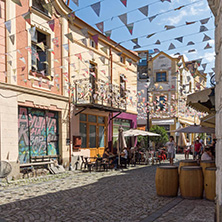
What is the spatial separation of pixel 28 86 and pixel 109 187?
566 cm

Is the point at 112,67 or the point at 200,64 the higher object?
the point at 112,67

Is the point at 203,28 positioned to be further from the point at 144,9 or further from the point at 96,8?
the point at 96,8

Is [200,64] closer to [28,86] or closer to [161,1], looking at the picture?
[161,1]

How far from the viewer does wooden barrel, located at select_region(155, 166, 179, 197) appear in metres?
6.80

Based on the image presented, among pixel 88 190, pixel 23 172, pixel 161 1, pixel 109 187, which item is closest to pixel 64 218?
pixel 88 190

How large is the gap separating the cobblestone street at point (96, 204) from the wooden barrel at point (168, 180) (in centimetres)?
20

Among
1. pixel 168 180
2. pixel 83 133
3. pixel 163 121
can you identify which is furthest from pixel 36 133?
pixel 163 121

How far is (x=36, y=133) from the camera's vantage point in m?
12.1

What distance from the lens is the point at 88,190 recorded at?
819 cm

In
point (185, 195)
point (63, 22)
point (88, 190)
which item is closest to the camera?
point (185, 195)

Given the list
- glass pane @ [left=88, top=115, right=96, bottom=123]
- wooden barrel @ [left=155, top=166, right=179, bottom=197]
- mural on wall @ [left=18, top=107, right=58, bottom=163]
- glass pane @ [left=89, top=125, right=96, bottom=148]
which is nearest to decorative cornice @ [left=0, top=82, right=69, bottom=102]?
mural on wall @ [left=18, top=107, right=58, bottom=163]

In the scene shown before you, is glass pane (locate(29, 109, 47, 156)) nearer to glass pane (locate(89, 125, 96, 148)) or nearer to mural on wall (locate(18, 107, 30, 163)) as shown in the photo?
mural on wall (locate(18, 107, 30, 163))

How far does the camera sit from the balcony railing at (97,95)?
47.3 ft

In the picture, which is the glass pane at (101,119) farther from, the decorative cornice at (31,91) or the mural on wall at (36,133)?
the mural on wall at (36,133)
